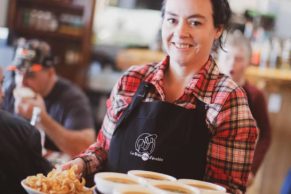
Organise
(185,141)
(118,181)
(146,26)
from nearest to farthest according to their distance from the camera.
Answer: (118,181) < (185,141) < (146,26)

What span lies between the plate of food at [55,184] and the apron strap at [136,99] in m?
0.26

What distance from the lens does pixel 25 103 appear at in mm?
2693

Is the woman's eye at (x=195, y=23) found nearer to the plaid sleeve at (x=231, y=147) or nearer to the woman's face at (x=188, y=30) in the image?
the woman's face at (x=188, y=30)

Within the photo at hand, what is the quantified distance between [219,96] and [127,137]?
0.30 metres

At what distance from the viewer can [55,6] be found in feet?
20.4

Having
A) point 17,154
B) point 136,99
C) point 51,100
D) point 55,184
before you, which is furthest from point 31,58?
point 55,184

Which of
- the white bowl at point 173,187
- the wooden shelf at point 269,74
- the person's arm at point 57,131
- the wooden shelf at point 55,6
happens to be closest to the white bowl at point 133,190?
the white bowl at point 173,187

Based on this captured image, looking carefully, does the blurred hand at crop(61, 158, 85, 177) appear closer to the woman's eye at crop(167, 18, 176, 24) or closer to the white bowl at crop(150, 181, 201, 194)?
the white bowl at crop(150, 181, 201, 194)

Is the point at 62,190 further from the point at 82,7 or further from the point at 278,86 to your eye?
the point at 82,7

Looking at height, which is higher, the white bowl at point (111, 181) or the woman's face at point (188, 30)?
the woman's face at point (188, 30)

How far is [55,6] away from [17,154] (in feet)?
15.4

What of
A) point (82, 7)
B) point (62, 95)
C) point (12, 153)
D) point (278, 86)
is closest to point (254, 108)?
point (62, 95)

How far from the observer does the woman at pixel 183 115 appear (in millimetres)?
1565

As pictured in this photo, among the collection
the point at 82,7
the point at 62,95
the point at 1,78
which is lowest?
the point at 62,95
